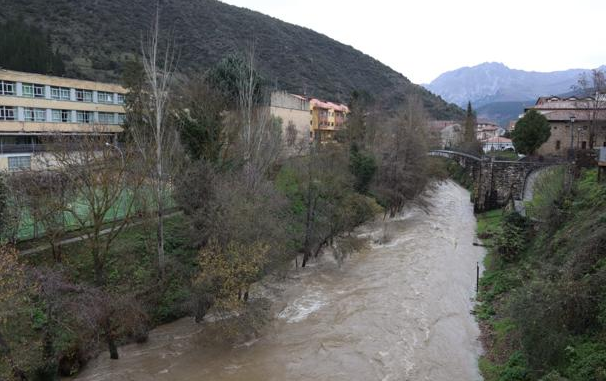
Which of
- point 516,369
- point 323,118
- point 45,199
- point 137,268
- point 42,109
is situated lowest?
point 516,369

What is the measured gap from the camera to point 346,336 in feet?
61.3

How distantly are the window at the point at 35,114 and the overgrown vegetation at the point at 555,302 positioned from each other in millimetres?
40080

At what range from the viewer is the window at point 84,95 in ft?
151

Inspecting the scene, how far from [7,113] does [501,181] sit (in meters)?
45.4

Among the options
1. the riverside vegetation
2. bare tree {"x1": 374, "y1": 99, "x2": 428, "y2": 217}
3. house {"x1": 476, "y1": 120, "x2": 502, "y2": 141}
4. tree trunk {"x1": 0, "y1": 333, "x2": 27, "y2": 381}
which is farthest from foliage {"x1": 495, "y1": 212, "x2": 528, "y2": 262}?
house {"x1": 476, "y1": 120, "x2": 502, "y2": 141}

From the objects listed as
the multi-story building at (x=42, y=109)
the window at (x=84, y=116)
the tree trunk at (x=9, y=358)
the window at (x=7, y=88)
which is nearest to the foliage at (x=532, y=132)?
the multi-story building at (x=42, y=109)

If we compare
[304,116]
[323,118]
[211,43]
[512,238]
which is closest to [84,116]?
[304,116]

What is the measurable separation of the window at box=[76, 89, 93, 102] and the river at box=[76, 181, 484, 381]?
109 feet

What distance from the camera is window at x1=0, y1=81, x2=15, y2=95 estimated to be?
126ft

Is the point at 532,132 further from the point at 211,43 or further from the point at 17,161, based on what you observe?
the point at 211,43

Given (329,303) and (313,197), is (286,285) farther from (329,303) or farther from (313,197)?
(313,197)

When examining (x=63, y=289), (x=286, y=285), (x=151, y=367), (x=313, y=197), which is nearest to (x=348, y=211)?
(x=313, y=197)

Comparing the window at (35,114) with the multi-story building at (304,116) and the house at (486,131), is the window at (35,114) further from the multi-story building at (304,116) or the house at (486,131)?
the house at (486,131)

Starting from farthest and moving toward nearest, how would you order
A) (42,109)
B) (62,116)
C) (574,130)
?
(574,130) → (62,116) → (42,109)
